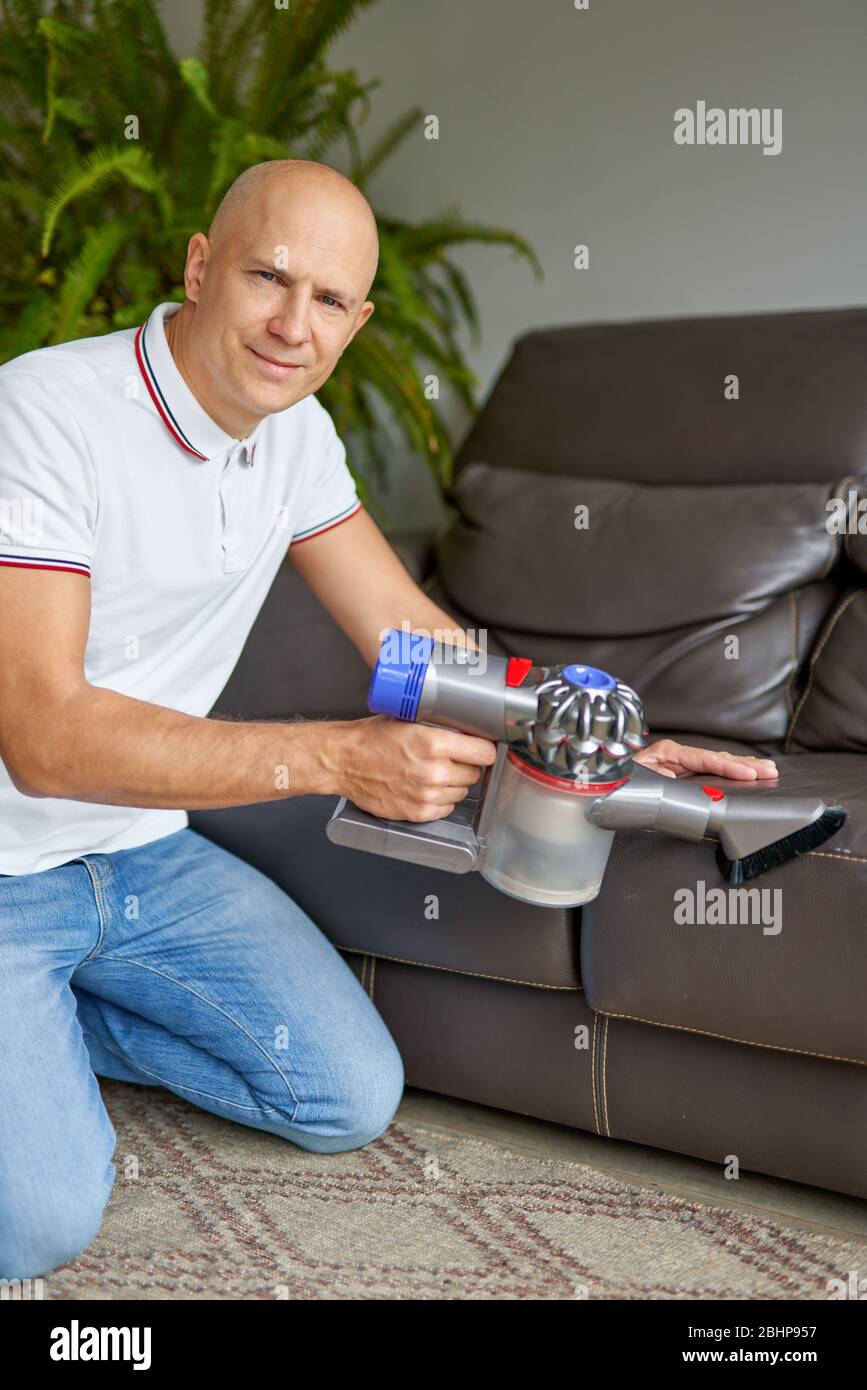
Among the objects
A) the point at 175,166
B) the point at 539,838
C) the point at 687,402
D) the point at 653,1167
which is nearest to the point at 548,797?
the point at 539,838

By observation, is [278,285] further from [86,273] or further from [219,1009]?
A: [86,273]

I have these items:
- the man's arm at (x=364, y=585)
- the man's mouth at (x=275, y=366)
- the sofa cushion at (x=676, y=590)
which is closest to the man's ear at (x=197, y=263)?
the man's mouth at (x=275, y=366)

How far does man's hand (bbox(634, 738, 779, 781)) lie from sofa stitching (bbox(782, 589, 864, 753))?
0.33 m

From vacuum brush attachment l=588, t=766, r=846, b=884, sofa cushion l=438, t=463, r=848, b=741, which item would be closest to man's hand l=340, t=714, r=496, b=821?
vacuum brush attachment l=588, t=766, r=846, b=884

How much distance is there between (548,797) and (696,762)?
315 mm

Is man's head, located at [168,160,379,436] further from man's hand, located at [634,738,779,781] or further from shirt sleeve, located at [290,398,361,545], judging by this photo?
man's hand, located at [634,738,779,781]

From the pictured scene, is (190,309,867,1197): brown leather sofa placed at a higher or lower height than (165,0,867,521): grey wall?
lower

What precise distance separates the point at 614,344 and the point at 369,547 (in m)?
0.68

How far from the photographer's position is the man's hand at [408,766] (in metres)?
1.03

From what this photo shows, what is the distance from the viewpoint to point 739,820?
109 cm

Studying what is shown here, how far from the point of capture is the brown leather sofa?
3.82 feet

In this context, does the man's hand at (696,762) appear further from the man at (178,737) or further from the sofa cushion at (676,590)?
the sofa cushion at (676,590)
